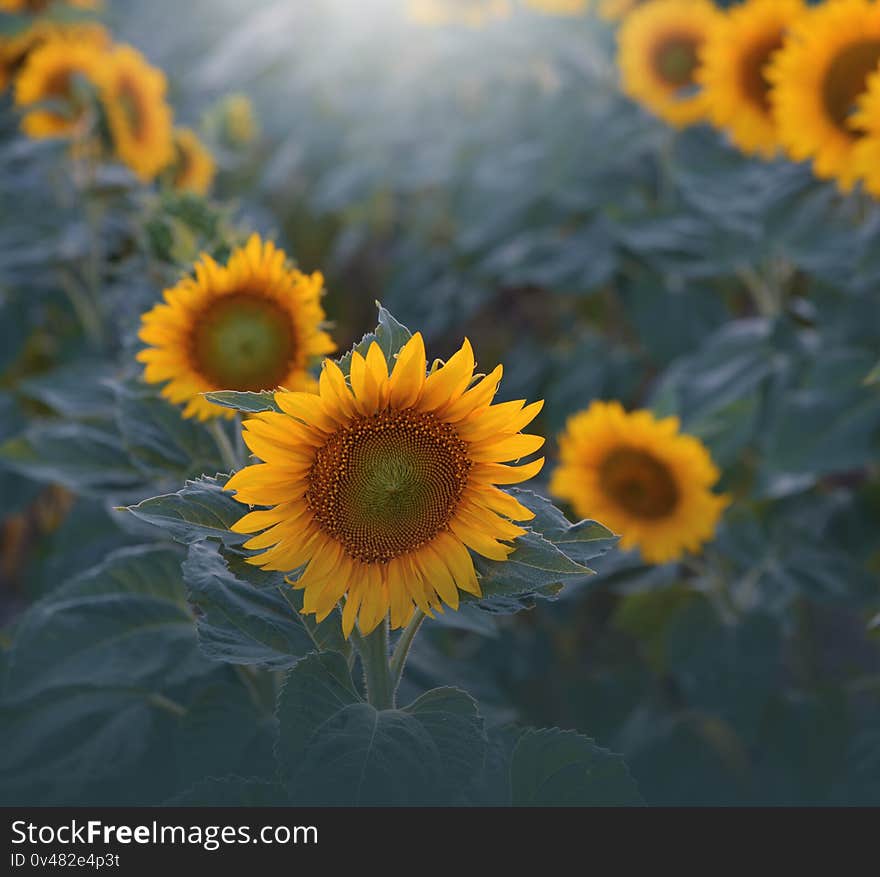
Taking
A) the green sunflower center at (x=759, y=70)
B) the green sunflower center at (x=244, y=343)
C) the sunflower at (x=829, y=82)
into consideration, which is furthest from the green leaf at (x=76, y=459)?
the green sunflower center at (x=759, y=70)

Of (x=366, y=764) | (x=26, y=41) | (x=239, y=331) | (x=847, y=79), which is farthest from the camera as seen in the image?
(x=26, y=41)

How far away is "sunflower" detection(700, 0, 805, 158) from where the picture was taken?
1504 millimetres

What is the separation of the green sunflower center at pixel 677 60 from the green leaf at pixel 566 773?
129 centimetres

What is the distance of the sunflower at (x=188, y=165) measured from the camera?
5.76 feet

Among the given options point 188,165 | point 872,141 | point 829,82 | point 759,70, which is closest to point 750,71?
point 759,70

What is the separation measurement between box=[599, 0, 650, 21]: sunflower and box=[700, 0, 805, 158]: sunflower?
1.95 ft

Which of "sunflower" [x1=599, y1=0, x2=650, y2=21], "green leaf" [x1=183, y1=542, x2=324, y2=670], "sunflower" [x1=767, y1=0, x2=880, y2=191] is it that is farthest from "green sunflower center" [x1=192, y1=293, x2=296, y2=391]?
"sunflower" [x1=599, y1=0, x2=650, y2=21]

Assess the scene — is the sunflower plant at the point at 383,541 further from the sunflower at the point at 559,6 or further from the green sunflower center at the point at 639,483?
the sunflower at the point at 559,6

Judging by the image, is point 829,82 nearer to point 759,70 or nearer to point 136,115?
point 759,70

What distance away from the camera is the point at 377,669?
2.59ft

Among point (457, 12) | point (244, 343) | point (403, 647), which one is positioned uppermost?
point (457, 12)

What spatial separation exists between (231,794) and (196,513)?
0.20 meters

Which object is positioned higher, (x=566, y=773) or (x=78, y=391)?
(x=78, y=391)

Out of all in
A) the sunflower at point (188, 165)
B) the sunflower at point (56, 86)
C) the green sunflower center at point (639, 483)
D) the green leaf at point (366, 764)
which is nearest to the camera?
the green leaf at point (366, 764)
